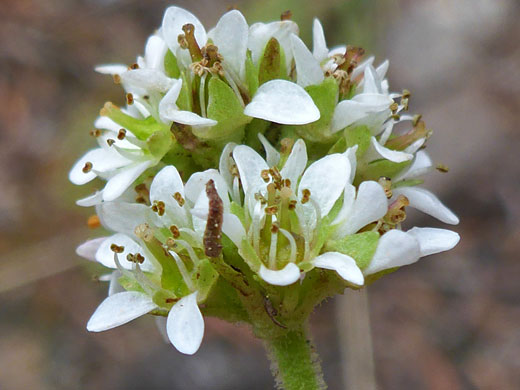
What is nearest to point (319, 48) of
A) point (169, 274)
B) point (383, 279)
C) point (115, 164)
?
point (115, 164)

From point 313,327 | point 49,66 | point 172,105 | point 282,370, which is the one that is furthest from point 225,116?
point 49,66

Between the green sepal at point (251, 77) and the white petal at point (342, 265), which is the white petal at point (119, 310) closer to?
the white petal at point (342, 265)

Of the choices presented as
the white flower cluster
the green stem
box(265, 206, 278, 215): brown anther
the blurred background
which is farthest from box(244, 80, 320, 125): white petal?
the blurred background

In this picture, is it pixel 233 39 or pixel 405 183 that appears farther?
pixel 405 183

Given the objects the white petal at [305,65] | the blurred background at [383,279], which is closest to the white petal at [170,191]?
the white petal at [305,65]

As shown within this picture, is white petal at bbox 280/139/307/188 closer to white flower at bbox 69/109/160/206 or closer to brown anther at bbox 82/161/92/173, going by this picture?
white flower at bbox 69/109/160/206

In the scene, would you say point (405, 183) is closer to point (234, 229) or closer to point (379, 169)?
point (379, 169)
